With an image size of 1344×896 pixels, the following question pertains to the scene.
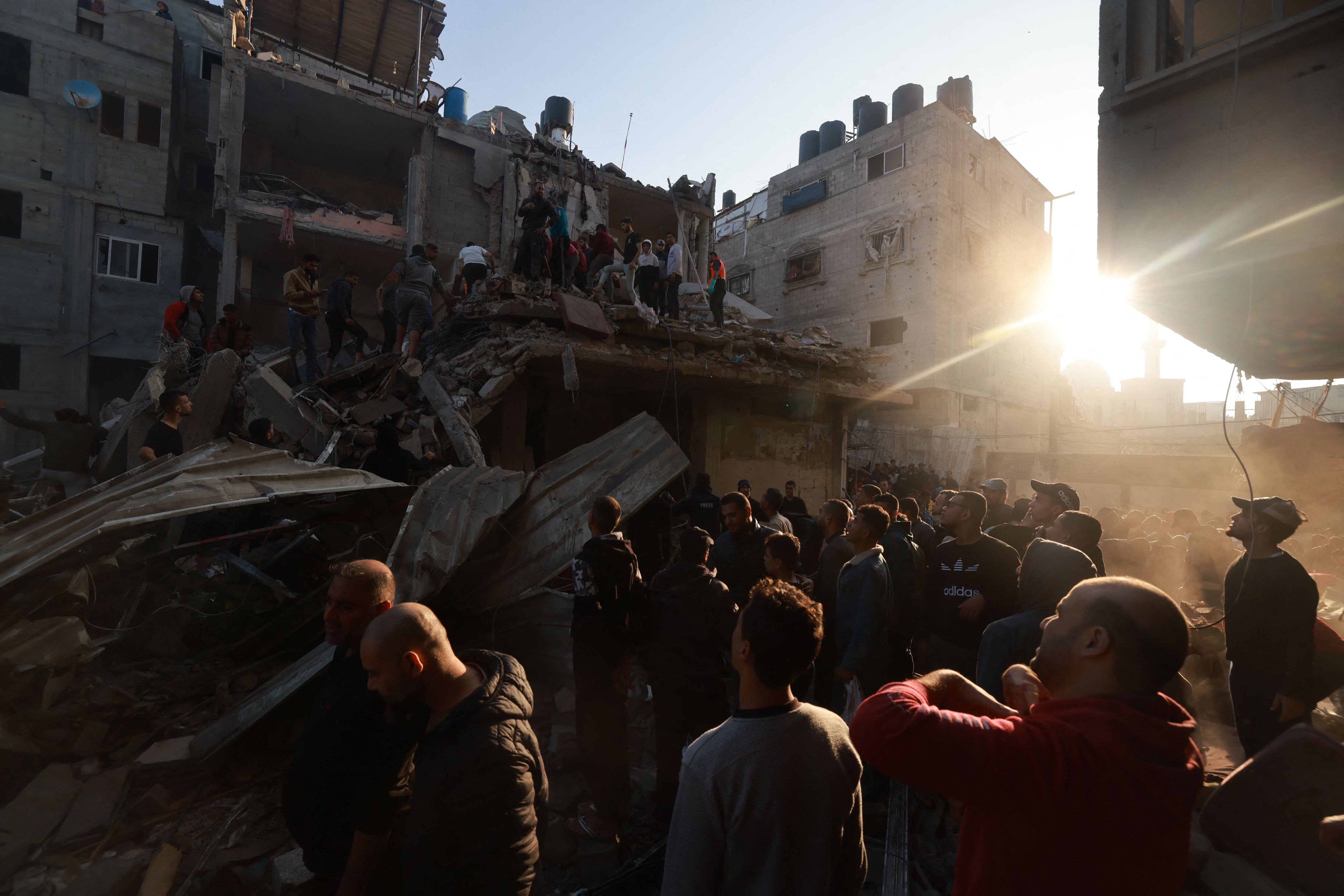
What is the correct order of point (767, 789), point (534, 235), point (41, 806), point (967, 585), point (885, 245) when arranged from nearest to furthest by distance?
point (767, 789) → point (41, 806) → point (967, 585) → point (534, 235) → point (885, 245)

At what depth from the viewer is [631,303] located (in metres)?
11.4

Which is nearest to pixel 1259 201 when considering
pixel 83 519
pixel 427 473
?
pixel 427 473

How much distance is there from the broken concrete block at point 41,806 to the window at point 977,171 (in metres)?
30.5

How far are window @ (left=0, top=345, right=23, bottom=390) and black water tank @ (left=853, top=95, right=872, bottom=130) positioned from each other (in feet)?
99.3

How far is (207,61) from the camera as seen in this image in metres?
18.1

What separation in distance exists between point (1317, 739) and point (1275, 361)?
8.86 meters

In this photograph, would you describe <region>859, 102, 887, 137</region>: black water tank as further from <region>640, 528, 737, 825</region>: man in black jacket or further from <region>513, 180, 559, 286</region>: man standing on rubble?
<region>640, 528, 737, 825</region>: man in black jacket

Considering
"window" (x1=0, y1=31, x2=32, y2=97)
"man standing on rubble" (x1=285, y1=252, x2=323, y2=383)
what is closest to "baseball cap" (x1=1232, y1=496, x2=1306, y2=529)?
"man standing on rubble" (x1=285, y1=252, x2=323, y2=383)

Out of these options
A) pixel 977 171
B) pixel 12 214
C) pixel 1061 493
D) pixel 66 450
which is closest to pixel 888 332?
pixel 977 171

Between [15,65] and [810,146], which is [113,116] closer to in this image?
[15,65]

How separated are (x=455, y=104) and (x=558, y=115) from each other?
10.7 ft

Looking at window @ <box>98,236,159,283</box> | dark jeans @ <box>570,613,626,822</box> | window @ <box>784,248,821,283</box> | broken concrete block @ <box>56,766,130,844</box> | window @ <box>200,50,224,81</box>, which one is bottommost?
broken concrete block @ <box>56,766,130,844</box>

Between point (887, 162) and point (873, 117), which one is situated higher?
point (873, 117)

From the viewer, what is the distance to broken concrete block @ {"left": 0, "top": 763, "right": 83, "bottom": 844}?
3.51m
